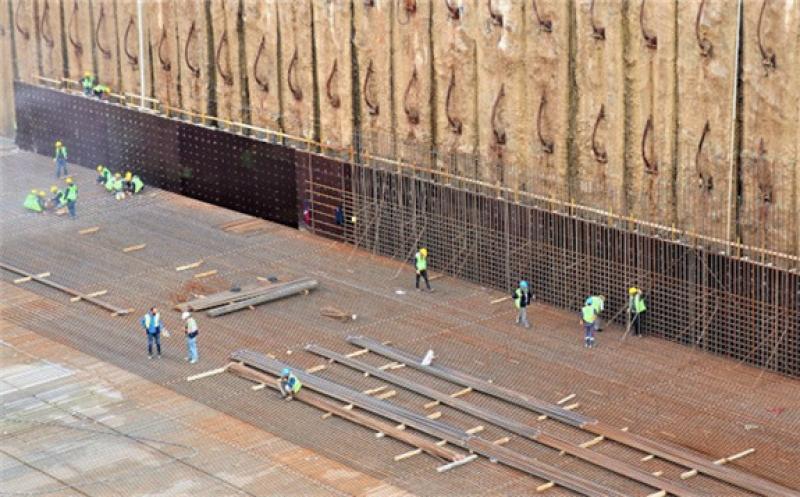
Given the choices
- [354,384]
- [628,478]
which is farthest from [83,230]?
[628,478]

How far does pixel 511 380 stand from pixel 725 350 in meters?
5.31

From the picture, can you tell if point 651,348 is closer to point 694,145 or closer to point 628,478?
point 694,145

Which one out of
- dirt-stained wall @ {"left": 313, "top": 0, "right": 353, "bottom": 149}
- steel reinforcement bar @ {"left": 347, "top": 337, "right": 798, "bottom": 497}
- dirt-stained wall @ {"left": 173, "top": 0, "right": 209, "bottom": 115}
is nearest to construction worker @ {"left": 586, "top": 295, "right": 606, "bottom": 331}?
steel reinforcement bar @ {"left": 347, "top": 337, "right": 798, "bottom": 497}

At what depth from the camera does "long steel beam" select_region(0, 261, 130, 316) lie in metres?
50.2

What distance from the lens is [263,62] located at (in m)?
58.4

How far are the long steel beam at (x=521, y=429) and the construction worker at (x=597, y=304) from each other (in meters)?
5.15

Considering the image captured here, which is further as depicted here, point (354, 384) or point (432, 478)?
point (354, 384)

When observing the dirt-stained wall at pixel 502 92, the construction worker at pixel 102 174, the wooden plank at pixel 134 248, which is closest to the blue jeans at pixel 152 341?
the wooden plank at pixel 134 248

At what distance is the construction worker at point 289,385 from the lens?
43.4 meters

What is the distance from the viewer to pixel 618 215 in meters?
47.7

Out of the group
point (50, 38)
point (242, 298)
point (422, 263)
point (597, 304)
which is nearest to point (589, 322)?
point (597, 304)

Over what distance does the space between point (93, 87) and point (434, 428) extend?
2839 cm

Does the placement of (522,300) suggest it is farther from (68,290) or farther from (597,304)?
(68,290)

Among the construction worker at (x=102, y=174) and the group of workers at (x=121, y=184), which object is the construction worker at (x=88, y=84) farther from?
the group of workers at (x=121, y=184)
